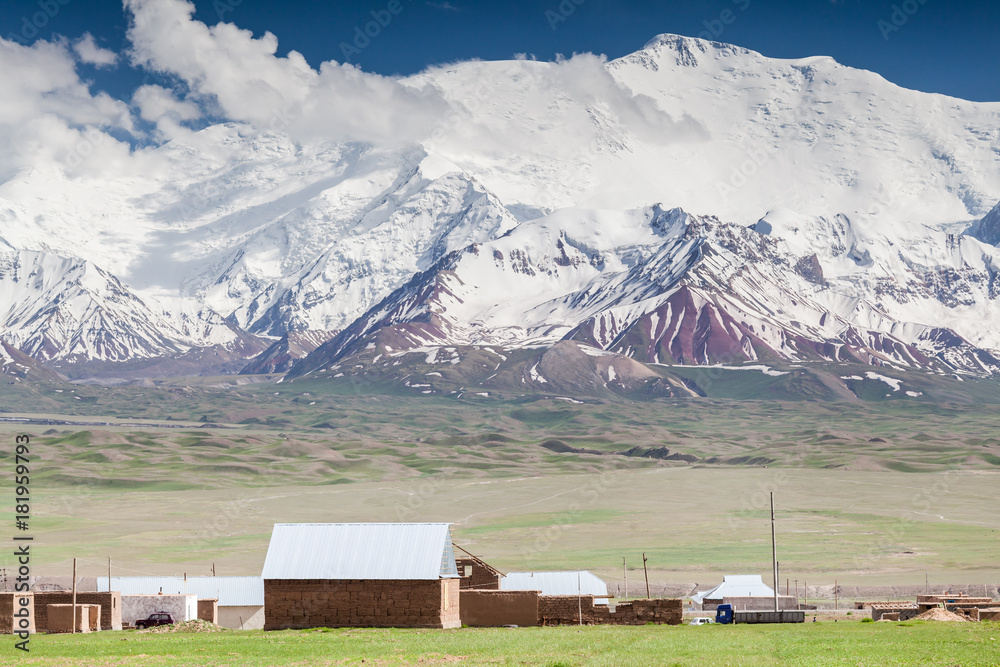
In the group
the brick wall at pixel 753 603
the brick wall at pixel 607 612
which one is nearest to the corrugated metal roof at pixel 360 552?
the brick wall at pixel 607 612

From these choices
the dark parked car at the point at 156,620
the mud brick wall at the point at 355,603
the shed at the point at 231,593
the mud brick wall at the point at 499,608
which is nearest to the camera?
the mud brick wall at the point at 355,603

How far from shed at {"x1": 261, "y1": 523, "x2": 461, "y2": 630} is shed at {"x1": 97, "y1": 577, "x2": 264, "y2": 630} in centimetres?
1760

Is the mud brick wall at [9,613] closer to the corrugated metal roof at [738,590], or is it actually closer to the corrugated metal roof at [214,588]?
the corrugated metal roof at [214,588]

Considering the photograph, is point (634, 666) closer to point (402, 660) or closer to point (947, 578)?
point (402, 660)

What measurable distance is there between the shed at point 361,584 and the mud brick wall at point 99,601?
44.2ft

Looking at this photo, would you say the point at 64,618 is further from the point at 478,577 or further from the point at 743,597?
the point at 743,597

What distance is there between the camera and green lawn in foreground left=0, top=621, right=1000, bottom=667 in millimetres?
49000

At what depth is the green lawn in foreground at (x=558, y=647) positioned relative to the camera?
49.0 m

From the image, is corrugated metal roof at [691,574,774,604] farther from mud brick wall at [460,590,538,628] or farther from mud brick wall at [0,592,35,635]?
mud brick wall at [0,592,35,635]

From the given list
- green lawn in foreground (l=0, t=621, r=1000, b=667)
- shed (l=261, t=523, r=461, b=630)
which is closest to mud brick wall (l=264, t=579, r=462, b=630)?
shed (l=261, t=523, r=461, b=630)

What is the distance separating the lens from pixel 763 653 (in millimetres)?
50969

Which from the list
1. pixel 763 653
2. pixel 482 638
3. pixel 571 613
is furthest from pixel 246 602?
pixel 763 653

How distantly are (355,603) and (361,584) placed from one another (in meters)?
1.03

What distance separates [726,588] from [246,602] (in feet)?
122
